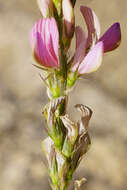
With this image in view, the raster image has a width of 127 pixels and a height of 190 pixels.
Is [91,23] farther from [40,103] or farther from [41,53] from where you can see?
[40,103]

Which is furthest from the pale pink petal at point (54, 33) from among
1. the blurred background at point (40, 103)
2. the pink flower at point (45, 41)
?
the blurred background at point (40, 103)

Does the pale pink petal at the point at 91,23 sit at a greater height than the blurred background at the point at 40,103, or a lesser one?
greater

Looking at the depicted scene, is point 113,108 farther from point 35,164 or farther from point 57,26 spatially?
point 57,26

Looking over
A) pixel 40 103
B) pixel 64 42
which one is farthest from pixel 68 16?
pixel 40 103

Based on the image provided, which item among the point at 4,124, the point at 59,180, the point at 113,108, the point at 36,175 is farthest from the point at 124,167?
the point at 59,180

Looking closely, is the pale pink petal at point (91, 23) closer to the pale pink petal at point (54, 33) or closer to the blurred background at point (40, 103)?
the pale pink petal at point (54, 33)
